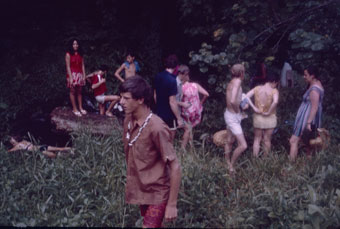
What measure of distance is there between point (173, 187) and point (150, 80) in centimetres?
891

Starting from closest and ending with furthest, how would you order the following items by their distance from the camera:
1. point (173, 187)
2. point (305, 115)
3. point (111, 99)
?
point (173, 187) < point (305, 115) < point (111, 99)

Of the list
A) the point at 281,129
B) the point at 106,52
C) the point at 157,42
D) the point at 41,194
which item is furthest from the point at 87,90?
A: the point at 41,194

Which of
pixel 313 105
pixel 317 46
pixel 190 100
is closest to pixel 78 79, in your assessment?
pixel 190 100

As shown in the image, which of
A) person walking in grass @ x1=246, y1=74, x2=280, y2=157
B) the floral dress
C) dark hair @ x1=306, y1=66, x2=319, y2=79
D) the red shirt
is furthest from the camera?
the red shirt

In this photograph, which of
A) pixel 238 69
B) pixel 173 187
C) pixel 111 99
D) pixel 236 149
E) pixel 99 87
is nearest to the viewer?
pixel 173 187

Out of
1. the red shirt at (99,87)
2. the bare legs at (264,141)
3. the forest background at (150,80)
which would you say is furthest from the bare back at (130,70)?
the bare legs at (264,141)

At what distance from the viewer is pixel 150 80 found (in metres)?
12.0

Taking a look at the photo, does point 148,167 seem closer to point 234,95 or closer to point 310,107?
point 234,95

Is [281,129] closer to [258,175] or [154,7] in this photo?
[258,175]

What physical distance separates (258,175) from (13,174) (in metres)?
3.58

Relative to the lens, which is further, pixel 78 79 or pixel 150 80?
pixel 150 80

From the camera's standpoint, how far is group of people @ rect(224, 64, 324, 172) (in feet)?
21.3

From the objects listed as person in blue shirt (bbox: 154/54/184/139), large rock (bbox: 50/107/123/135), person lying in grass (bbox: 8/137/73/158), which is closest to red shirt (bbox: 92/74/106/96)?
large rock (bbox: 50/107/123/135)

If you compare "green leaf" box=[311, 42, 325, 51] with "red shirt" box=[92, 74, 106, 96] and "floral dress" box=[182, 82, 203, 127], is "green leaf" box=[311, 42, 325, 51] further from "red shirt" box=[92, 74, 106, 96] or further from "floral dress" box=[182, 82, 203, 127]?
"red shirt" box=[92, 74, 106, 96]
